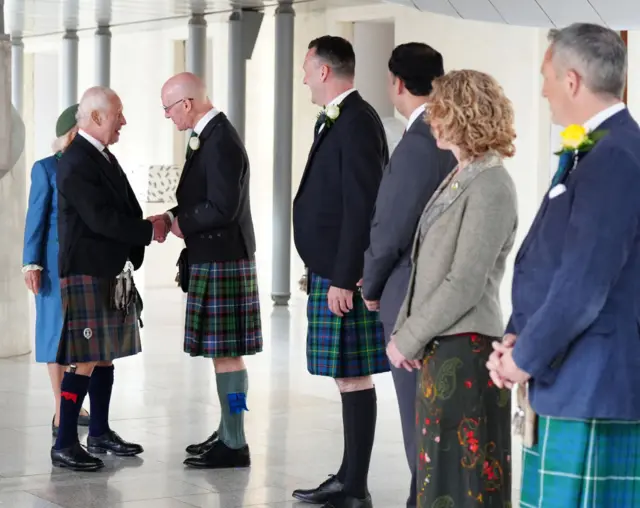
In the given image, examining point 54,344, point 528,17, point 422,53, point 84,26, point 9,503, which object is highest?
point 84,26

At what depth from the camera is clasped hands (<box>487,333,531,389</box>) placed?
2764 millimetres

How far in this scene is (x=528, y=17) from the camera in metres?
7.84

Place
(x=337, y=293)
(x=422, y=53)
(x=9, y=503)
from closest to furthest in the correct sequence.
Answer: (x=422, y=53), (x=337, y=293), (x=9, y=503)

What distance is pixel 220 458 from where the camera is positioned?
5250 millimetres

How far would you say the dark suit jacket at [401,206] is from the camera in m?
3.77

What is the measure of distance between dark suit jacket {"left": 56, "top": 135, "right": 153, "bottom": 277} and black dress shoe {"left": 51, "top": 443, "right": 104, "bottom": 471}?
0.73 m

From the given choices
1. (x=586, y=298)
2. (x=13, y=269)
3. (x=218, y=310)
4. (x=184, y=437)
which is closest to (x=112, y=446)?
(x=184, y=437)

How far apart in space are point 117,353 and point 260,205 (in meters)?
10.3

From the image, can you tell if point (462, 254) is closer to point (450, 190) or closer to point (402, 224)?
point (450, 190)

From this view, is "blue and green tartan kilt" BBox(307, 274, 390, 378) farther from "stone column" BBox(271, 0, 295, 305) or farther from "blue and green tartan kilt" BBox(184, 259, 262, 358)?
"stone column" BBox(271, 0, 295, 305)

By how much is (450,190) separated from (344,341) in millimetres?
1229

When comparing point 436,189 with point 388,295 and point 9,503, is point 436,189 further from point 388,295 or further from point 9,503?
point 9,503

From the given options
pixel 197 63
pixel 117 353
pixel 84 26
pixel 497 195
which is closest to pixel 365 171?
pixel 497 195

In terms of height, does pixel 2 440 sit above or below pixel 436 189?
below
